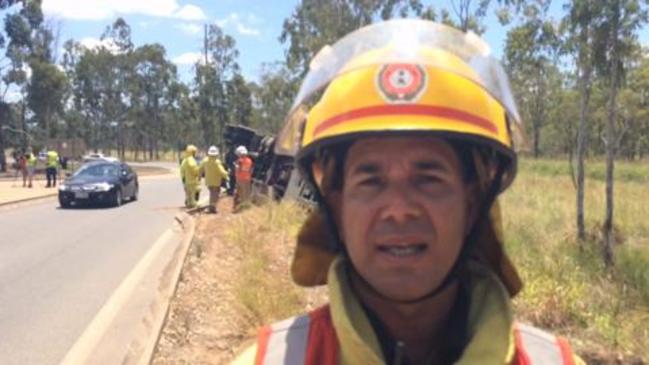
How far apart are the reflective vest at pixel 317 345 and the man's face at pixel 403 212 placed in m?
0.16

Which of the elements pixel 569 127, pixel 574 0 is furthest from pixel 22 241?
pixel 569 127

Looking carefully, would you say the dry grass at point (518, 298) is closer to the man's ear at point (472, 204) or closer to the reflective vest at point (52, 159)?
the man's ear at point (472, 204)

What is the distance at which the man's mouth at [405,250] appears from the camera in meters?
1.74

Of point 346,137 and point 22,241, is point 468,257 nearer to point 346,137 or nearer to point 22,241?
point 346,137

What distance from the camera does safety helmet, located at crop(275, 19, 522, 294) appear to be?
5.77 feet

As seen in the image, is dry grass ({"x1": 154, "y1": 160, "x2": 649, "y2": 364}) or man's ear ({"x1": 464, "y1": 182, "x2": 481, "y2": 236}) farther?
dry grass ({"x1": 154, "y1": 160, "x2": 649, "y2": 364})

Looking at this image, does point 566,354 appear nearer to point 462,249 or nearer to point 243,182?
point 462,249

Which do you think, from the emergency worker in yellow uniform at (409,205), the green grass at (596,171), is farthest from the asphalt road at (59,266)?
the green grass at (596,171)

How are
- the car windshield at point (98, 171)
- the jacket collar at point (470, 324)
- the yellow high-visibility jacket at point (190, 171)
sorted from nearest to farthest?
the jacket collar at point (470, 324) < the yellow high-visibility jacket at point (190, 171) < the car windshield at point (98, 171)

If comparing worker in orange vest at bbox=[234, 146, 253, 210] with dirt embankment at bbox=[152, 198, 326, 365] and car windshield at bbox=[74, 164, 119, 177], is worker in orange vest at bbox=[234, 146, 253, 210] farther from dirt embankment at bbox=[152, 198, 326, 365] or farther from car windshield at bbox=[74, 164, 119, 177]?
dirt embankment at bbox=[152, 198, 326, 365]

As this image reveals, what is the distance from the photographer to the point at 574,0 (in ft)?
40.5

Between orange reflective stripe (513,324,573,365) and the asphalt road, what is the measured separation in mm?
5871

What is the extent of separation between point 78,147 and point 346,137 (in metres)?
49.0

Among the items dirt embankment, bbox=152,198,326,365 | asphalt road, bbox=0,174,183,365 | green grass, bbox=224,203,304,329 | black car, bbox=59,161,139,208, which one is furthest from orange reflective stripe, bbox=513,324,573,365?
black car, bbox=59,161,139,208
